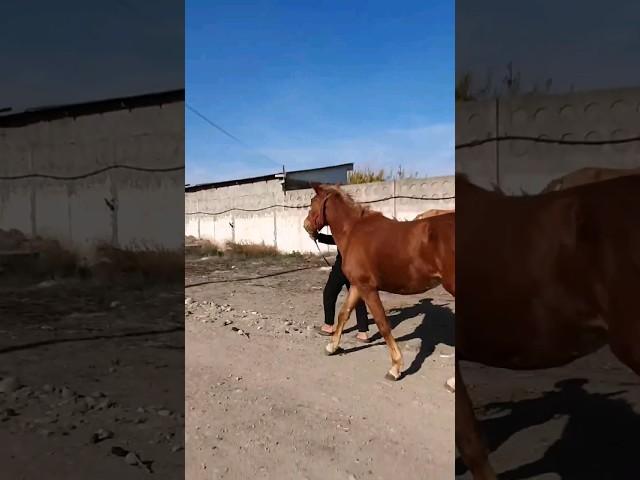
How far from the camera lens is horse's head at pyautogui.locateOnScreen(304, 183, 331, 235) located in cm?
311

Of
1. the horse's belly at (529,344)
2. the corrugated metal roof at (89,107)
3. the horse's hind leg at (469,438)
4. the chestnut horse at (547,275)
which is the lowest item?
the horse's hind leg at (469,438)

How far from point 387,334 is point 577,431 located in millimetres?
1698

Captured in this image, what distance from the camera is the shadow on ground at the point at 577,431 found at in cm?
83

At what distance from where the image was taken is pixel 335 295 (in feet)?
12.0

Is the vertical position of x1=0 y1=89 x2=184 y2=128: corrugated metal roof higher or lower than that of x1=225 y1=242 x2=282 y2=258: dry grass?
higher

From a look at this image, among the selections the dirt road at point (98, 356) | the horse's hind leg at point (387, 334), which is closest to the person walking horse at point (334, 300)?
the horse's hind leg at point (387, 334)

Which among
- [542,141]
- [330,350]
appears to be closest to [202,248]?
[330,350]

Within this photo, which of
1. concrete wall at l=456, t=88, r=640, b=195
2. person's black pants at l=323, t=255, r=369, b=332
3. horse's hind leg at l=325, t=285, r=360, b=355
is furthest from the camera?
person's black pants at l=323, t=255, r=369, b=332

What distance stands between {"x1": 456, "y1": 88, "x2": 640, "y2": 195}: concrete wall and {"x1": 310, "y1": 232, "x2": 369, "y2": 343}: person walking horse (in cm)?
247

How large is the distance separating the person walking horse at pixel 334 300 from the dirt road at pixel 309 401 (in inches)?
4.6

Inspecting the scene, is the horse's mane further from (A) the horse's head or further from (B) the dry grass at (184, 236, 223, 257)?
(B) the dry grass at (184, 236, 223, 257)

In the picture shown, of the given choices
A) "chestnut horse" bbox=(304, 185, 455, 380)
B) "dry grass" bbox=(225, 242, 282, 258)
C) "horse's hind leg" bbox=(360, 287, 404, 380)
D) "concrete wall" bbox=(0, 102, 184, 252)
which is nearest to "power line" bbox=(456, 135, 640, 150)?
"concrete wall" bbox=(0, 102, 184, 252)

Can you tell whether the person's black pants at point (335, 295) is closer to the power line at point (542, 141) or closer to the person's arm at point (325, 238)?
the person's arm at point (325, 238)

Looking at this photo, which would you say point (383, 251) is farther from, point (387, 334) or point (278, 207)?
point (278, 207)
